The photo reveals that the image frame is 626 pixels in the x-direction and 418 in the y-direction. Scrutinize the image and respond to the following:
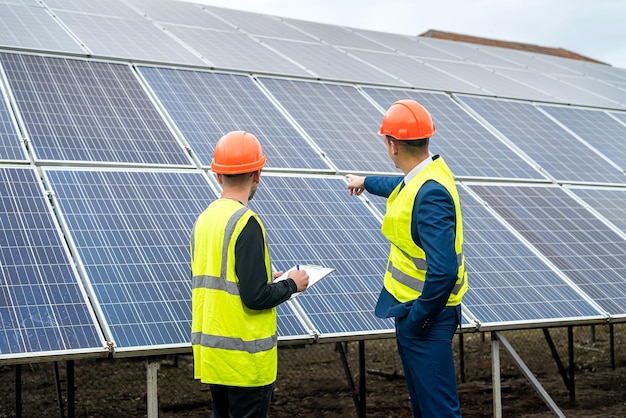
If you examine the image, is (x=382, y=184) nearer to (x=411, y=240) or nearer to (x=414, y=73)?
(x=411, y=240)

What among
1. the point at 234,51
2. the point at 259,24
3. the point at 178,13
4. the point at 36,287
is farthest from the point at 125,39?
the point at 36,287

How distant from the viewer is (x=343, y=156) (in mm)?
8664

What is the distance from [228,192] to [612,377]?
33.7 ft

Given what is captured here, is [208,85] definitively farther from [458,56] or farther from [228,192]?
[458,56]

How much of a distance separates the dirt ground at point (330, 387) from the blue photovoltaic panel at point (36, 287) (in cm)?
427

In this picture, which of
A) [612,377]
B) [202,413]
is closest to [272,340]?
[202,413]

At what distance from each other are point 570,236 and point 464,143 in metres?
1.94

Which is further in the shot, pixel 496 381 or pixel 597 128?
pixel 597 128

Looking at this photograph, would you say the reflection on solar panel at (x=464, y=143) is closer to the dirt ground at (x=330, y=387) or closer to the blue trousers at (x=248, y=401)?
the dirt ground at (x=330, y=387)

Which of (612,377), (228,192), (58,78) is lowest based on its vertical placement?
(612,377)

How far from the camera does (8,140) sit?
709 cm

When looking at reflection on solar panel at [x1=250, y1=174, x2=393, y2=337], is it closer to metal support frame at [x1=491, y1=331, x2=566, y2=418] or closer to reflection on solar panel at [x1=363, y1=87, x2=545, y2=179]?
metal support frame at [x1=491, y1=331, x2=566, y2=418]

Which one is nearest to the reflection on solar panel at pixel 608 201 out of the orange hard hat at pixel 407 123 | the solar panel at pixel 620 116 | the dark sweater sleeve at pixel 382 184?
the solar panel at pixel 620 116

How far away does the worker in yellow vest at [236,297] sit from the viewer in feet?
14.5
